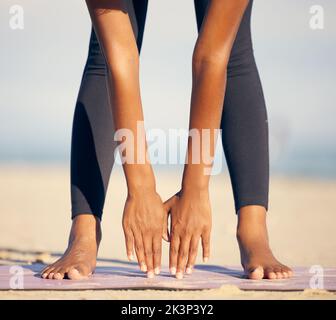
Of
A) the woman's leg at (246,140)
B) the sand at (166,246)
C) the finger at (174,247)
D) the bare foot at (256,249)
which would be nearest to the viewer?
the sand at (166,246)

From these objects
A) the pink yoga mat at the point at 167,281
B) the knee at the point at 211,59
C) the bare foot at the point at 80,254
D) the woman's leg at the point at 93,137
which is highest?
the knee at the point at 211,59

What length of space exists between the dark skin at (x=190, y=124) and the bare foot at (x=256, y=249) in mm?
22

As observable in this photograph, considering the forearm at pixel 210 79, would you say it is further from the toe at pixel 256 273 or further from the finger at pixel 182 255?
the toe at pixel 256 273

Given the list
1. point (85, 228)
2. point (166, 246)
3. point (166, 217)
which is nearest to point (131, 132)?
point (166, 217)

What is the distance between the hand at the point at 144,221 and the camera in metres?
1.91

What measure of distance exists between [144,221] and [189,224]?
0.34ft

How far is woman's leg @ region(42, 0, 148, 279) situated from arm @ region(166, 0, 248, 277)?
0.29 m

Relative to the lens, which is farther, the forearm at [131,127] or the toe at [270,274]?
the toe at [270,274]

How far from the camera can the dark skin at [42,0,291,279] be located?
Result: 1.91 m

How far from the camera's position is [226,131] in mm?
2209

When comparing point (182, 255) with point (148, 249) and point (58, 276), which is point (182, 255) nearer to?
point (148, 249)

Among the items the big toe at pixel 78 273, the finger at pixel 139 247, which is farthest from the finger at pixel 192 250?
the big toe at pixel 78 273

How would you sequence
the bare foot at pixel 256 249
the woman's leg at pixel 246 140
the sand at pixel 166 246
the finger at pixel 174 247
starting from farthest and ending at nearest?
the woman's leg at pixel 246 140 → the bare foot at pixel 256 249 → the finger at pixel 174 247 → the sand at pixel 166 246

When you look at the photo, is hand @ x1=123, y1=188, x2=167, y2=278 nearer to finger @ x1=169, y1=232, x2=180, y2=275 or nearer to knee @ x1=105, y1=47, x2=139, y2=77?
finger @ x1=169, y1=232, x2=180, y2=275
